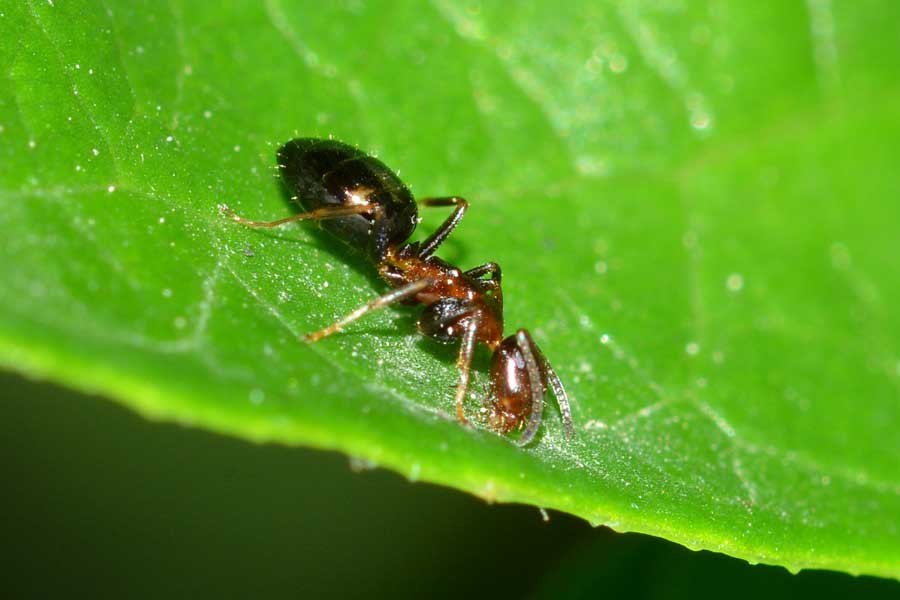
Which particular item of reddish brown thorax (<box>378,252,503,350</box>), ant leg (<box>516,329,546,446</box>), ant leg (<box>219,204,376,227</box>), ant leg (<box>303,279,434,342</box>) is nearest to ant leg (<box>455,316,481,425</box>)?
reddish brown thorax (<box>378,252,503,350</box>)

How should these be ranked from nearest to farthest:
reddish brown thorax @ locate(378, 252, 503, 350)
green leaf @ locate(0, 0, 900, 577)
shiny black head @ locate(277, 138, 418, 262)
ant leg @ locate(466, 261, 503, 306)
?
green leaf @ locate(0, 0, 900, 577), shiny black head @ locate(277, 138, 418, 262), reddish brown thorax @ locate(378, 252, 503, 350), ant leg @ locate(466, 261, 503, 306)

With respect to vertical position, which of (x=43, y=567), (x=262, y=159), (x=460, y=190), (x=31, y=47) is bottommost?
(x=43, y=567)

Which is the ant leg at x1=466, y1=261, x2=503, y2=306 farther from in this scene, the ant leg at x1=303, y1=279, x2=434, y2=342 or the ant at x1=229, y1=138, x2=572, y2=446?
the ant leg at x1=303, y1=279, x2=434, y2=342

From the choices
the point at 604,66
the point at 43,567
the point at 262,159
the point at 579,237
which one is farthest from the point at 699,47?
the point at 43,567

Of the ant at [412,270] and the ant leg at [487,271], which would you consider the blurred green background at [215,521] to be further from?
the ant leg at [487,271]

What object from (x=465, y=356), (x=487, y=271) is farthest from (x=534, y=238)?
(x=465, y=356)

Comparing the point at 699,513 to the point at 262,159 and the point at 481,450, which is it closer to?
the point at 481,450
